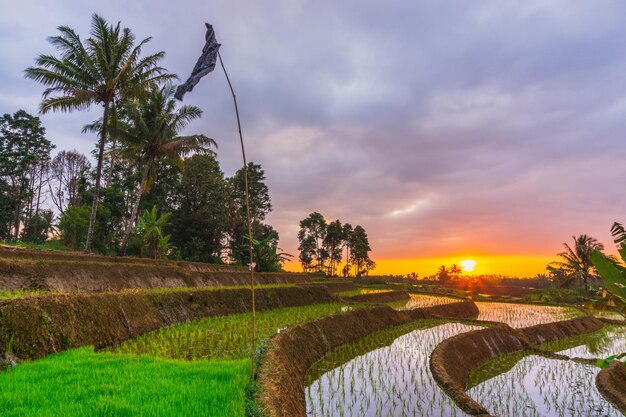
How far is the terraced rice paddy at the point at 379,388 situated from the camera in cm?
624

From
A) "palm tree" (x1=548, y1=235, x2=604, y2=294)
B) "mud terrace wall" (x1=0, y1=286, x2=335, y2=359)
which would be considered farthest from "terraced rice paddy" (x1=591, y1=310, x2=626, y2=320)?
"mud terrace wall" (x1=0, y1=286, x2=335, y2=359)

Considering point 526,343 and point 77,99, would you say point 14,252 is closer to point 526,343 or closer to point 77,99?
point 77,99

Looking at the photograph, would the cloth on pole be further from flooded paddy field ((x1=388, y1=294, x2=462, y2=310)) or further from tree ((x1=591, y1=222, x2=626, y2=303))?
flooded paddy field ((x1=388, y1=294, x2=462, y2=310))

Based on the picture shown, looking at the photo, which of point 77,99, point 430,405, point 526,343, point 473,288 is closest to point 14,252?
point 77,99

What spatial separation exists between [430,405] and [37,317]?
6.81 m

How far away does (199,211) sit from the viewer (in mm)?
33750

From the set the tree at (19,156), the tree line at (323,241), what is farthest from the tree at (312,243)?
the tree at (19,156)

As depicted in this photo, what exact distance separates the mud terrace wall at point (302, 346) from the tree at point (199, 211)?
2138 centimetres

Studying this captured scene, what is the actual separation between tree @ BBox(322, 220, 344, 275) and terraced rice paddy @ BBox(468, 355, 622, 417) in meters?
52.4

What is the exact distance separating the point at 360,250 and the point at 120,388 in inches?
2506

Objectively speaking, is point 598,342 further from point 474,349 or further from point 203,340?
point 203,340

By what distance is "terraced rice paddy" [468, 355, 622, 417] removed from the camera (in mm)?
6941

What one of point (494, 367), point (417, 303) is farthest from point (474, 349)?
point (417, 303)

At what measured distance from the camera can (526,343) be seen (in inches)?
514
